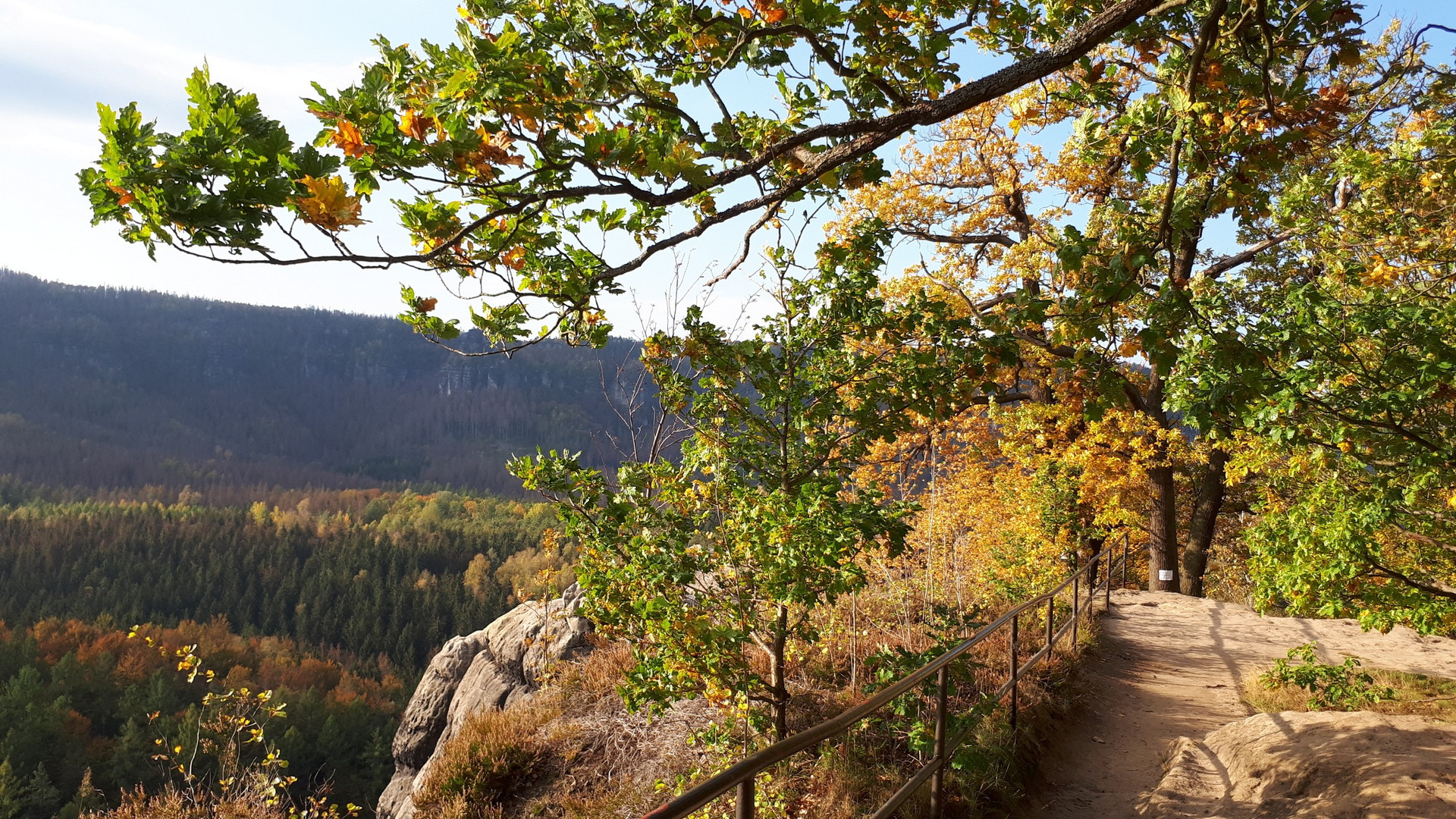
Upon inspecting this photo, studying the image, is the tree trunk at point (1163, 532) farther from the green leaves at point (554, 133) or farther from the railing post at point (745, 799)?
the railing post at point (745, 799)

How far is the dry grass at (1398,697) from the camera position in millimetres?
6312

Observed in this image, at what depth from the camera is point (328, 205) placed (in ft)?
7.72

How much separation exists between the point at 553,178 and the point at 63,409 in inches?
9123

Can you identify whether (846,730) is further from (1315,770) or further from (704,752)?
(1315,770)

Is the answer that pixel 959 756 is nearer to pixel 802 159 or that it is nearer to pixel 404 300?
pixel 802 159

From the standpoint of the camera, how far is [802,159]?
13.5 feet

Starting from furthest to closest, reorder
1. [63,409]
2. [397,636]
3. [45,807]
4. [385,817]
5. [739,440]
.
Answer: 1. [63,409]
2. [397,636]
3. [45,807]
4. [385,817]
5. [739,440]

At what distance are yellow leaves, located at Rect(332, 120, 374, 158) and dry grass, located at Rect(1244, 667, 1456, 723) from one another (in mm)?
7383

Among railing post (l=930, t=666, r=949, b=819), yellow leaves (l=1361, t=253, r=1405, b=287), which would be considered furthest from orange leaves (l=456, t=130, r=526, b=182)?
yellow leaves (l=1361, t=253, r=1405, b=287)

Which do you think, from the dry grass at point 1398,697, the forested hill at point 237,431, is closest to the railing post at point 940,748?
the dry grass at point 1398,697

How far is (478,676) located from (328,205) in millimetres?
12413

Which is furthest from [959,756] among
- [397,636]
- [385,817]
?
[397,636]

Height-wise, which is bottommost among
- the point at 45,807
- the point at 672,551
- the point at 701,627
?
the point at 45,807

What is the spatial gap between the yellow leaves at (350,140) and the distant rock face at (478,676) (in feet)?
25.4
